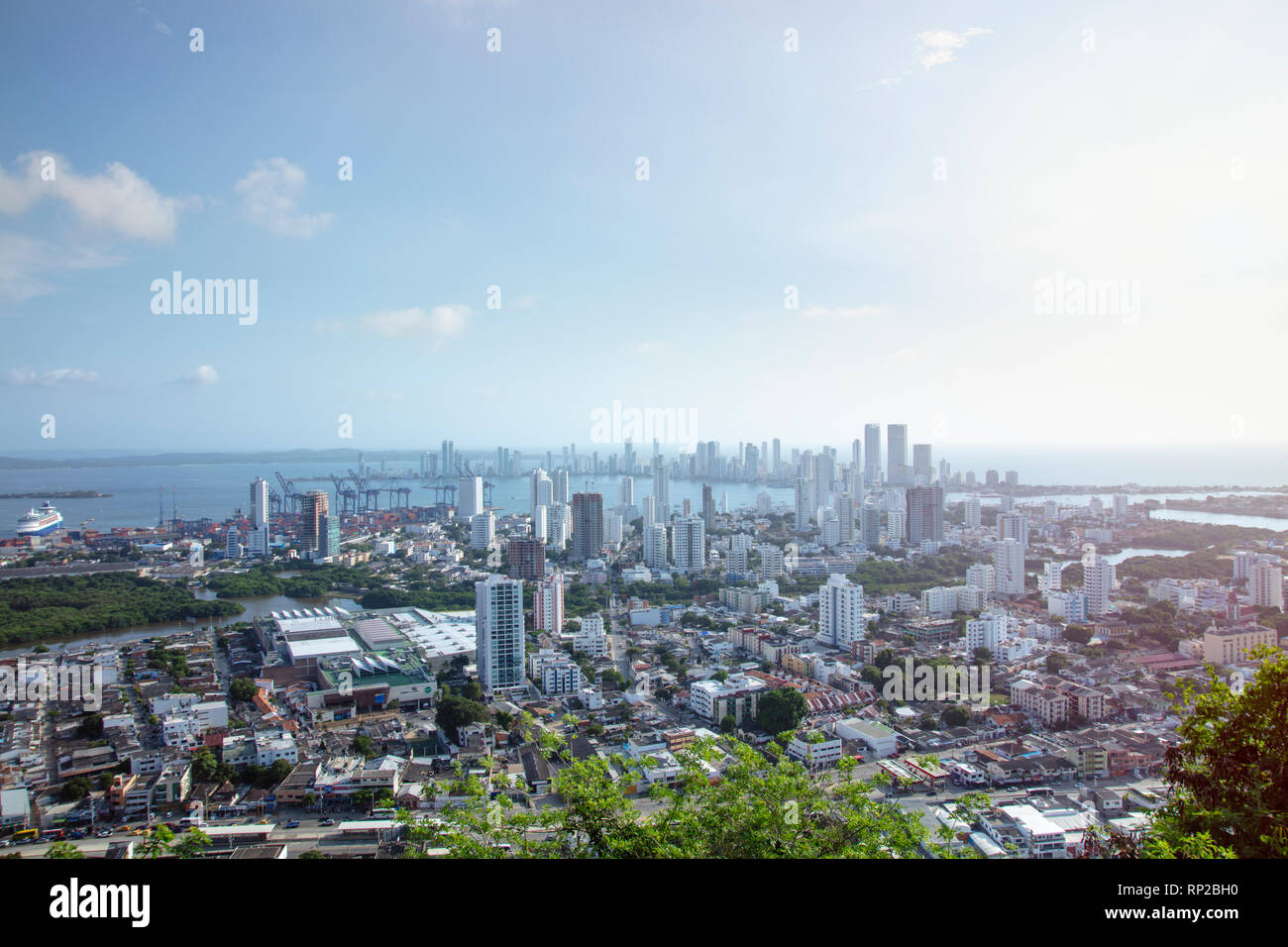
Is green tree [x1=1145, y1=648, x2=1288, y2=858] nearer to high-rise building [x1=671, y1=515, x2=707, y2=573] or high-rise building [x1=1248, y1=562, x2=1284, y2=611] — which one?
high-rise building [x1=1248, y1=562, x2=1284, y2=611]

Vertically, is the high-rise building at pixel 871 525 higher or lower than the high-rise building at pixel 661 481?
lower

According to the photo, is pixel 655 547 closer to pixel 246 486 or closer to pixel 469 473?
pixel 469 473

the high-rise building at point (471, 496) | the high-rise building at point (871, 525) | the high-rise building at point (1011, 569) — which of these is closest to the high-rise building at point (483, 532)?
the high-rise building at point (471, 496)

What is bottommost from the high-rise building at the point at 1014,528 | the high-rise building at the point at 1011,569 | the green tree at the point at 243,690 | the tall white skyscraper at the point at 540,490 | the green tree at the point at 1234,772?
the green tree at the point at 243,690

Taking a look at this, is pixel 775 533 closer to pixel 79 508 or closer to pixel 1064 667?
pixel 1064 667

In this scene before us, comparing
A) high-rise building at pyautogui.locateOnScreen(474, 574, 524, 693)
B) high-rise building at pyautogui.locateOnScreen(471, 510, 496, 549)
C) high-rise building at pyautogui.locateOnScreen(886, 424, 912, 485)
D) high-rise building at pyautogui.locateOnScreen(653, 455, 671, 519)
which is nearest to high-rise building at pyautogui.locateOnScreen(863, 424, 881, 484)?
high-rise building at pyautogui.locateOnScreen(886, 424, 912, 485)

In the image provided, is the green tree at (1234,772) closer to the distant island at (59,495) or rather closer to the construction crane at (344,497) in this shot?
the distant island at (59,495)
